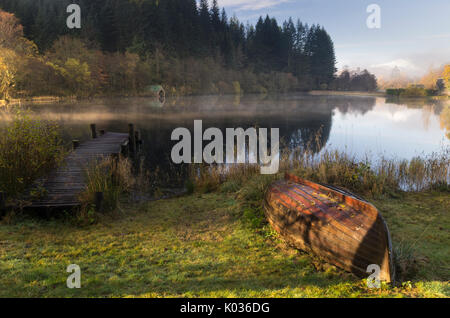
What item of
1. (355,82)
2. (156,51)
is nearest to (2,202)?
(156,51)

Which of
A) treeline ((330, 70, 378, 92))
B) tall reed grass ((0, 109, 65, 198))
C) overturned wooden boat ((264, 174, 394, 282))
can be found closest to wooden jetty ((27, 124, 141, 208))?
tall reed grass ((0, 109, 65, 198))

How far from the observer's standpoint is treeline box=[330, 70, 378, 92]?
104 m

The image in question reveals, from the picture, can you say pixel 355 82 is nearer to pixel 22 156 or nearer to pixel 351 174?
pixel 351 174

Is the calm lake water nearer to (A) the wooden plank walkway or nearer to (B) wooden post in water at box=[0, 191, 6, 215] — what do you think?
(A) the wooden plank walkway

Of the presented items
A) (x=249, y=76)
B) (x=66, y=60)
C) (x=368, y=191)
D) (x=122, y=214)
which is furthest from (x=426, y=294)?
(x=249, y=76)

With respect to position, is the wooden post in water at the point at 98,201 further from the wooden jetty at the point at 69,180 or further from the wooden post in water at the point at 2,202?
the wooden post in water at the point at 2,202

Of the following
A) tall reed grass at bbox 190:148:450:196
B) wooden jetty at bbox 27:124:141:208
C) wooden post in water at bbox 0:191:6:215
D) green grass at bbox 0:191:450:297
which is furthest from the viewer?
tall reed grass at bbox 190:148:450:196

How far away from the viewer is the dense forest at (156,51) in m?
54.0

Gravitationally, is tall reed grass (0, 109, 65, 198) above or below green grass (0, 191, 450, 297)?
above

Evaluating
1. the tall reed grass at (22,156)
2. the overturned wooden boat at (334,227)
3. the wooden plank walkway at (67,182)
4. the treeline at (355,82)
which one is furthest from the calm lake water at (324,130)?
the treeline at (355,82)

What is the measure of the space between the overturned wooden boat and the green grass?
0.23m

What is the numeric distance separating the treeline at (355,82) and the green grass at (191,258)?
4197 inches

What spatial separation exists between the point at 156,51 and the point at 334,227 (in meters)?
72.6

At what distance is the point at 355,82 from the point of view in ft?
351
